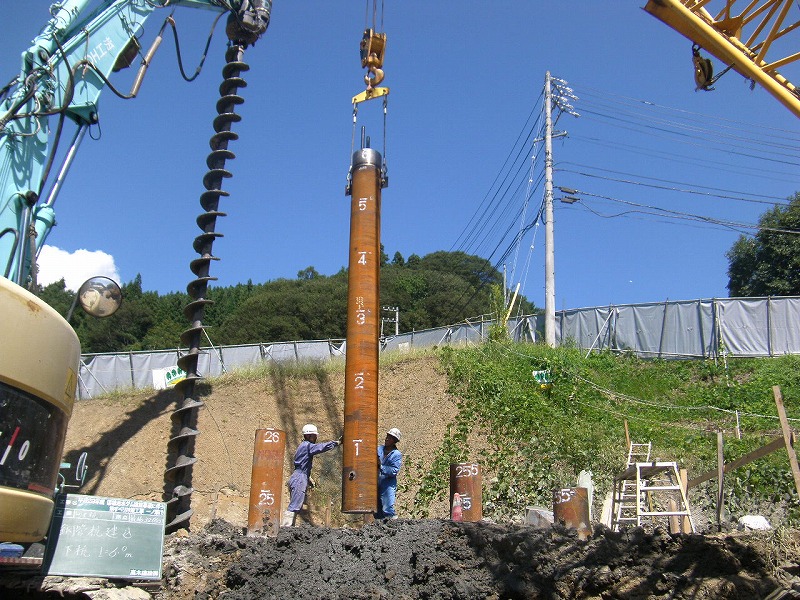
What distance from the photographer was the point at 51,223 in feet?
36.6

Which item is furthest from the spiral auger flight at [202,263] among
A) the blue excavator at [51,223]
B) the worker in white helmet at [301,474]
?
the worker in white helmet at [301,474]

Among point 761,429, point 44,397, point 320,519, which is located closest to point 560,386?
point 761,429

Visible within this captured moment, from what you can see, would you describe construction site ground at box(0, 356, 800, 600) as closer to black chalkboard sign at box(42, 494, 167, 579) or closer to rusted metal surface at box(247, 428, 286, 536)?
black chalkboard sign at box(42, 494, 167, 579)

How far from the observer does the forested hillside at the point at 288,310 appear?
49531 mm

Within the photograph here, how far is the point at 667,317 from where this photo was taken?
23.7 meters

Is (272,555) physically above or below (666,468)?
below

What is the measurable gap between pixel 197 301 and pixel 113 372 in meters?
12.1

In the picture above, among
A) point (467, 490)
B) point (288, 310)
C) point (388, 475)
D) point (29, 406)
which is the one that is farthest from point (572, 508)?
point (288, 310)

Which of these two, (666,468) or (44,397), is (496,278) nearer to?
(666,468)

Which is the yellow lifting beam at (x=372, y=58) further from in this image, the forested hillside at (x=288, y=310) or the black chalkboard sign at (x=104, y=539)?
the forested hillside at (x=288, y=310)

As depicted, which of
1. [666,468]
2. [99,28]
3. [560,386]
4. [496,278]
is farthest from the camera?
[496,278]

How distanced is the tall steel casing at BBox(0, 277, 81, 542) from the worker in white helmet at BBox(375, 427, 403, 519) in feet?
20.2

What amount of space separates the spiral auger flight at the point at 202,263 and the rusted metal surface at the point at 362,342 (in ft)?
14.6

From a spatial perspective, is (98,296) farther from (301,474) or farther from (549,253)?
(549,253)
